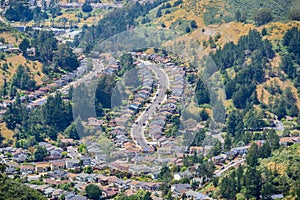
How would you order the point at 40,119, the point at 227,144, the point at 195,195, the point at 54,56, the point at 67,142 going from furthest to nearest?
the point at 54,56 → the point at 40,119 → the point at 67,142 → the point at 227,144 → the point at 195,195

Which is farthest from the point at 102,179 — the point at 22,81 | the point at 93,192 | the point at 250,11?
the point at 250,11

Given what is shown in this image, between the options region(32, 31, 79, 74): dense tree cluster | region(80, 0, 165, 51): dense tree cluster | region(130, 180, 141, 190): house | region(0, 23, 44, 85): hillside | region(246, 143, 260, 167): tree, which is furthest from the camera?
region(80, 0, 165, 51): dense tree cluster

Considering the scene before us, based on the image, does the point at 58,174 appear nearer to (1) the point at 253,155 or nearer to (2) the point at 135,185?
(2) the point at 135,185

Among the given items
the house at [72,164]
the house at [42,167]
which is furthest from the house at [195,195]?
the house at [42,167]

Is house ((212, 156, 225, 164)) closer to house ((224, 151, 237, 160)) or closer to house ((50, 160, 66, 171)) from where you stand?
house ((224, 151, 237, 160))

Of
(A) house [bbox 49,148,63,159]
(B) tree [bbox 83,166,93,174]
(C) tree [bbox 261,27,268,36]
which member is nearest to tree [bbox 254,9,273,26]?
(C) tree [bbox 261,27,268,36]

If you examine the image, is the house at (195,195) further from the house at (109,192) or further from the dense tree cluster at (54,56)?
the dense tree cluster at (54,56)

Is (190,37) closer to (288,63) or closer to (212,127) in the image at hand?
(288,63)

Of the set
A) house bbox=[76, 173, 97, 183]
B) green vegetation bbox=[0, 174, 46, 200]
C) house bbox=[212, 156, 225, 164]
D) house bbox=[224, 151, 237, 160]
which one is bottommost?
house bbox=[76, 173, 97, 183]
